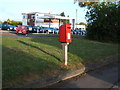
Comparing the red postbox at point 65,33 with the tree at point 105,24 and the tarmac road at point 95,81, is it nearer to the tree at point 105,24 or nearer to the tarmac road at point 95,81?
the tarmac road at point 95,81

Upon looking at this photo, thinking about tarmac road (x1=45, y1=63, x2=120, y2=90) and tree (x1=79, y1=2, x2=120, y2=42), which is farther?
tree (x1=79, y1=2, x2=120, y2=42)

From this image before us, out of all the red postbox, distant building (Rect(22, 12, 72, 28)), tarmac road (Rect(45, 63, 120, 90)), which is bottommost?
tarmac road (Rect(45, 63, 120, 90))

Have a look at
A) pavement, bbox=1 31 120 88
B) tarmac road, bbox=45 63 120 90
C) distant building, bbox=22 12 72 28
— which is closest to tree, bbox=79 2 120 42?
pavement, bbox=1 31 120 88

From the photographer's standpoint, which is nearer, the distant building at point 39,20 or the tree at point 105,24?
the tree at point 105,24

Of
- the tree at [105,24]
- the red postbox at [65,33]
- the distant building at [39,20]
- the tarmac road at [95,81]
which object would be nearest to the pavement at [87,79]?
the tarmac road at [95,81]

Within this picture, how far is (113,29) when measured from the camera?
61.1ft

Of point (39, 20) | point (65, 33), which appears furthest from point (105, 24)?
point (39, 20)

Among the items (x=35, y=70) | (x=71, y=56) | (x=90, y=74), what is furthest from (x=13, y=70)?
(x=71, y=56)

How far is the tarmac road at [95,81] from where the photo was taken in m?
5.60

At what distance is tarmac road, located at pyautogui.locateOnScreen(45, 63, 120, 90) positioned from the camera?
5.60 metres

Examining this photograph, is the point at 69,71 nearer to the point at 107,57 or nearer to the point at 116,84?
the point at 116,84

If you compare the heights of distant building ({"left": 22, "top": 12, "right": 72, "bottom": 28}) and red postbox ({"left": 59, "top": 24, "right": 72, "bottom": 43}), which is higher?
distant building ({"left": 22, "top": 12, "right": 72, "bottom": 28})

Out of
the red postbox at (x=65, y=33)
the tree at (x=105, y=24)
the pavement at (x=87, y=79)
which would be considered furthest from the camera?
the tree at (x=105, y=24)

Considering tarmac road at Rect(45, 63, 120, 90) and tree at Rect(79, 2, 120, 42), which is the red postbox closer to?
tarmac road at Rect(45, 63, 120, 90)
